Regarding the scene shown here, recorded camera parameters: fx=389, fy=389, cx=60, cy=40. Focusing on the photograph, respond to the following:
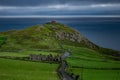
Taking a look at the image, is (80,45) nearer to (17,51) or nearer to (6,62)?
(17,51)

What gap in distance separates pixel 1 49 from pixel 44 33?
26387 mm

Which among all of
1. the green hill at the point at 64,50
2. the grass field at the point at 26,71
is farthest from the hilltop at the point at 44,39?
the grass field at the point at 26,71

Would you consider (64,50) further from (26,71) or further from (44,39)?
(26,71)

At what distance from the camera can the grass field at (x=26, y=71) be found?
51.9 metres

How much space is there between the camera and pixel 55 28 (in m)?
125

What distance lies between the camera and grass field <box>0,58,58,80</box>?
51903 millimetres

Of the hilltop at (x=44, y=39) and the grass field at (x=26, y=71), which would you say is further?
the hilltop at (x=44, y=39)

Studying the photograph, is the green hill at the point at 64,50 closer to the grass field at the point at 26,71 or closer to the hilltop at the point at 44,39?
the hilltop at the point at 44,39

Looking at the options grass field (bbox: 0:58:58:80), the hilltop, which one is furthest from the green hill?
grass field (bbox: 0:58:58:80)

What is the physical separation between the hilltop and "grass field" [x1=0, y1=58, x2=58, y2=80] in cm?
2745

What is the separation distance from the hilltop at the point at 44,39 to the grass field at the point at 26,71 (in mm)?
27452

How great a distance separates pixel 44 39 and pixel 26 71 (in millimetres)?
51040

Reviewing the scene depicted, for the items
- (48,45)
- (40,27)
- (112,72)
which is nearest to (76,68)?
(112,72)

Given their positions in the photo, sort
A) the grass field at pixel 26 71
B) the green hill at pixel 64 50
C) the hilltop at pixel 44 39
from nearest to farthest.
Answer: the grass field at pixel 26 71 → the green hill at pixel 64 50 → the hilltop at pixel 44 39
